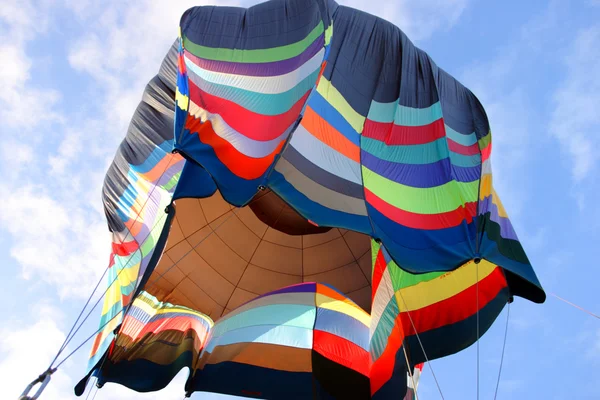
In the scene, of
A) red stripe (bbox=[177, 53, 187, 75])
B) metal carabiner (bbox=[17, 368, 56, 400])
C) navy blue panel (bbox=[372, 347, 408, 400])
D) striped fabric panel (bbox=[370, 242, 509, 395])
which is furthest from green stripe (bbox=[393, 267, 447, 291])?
metal carabiner (bbox=[17, 368, 56, 400])

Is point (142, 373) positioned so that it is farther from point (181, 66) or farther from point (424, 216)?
point (424, 216)

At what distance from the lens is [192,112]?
391 cm

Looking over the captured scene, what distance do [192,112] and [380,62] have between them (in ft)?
6.55

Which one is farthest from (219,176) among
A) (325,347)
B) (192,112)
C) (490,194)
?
(490,194)

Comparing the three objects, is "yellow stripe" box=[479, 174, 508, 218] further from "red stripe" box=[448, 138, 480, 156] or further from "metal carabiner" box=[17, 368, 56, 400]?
"metal carabiner" box=[17, 368, 56, 400]

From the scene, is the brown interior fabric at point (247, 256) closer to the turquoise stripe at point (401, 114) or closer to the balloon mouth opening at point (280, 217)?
the balloon mouth opening at point (280, 217)

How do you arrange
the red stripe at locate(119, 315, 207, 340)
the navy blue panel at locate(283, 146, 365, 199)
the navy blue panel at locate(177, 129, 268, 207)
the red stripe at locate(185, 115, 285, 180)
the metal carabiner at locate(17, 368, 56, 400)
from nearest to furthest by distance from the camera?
the metal carabiner at locate(17, 368, 56, 400) < the navy blue panel at locate(177, 129, 268, 207) < the red stripe at locate(185, 115, 285, 180) < the navy blue panel at locate(283, 146, 365, 199) < the red stripe at locate(119, 315, 207, 340)

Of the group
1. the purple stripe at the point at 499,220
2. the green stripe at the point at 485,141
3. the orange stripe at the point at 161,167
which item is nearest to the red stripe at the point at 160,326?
the orange stripe at the point at 161,167

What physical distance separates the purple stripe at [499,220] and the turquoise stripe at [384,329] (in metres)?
1.26

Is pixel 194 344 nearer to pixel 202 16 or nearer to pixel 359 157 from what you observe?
pixel 359 157

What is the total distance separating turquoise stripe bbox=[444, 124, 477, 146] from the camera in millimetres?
5020

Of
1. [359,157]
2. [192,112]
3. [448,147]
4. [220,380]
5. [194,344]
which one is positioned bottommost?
[220,380]

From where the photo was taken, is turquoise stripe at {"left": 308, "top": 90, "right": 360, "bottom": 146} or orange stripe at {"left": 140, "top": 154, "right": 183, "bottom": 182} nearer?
turquoise stripe at {"left": 308, "top": 90, "right": 360, "bottom": 146}

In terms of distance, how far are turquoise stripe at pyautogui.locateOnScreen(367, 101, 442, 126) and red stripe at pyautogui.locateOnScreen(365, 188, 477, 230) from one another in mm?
800
